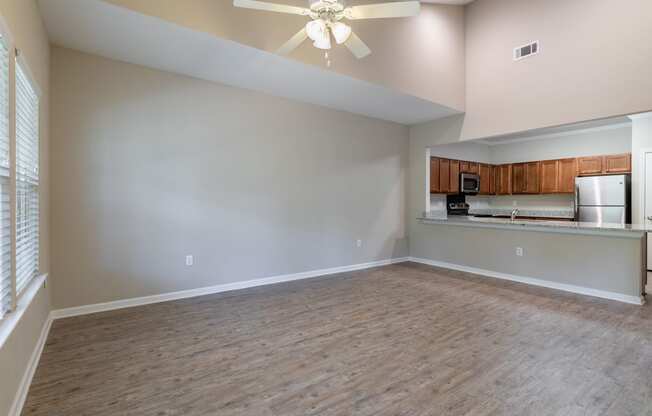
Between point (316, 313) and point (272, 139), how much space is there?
8.33ft

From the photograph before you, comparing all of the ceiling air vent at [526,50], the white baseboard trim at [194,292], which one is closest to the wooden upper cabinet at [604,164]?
the ceiling air vent at [526,50]

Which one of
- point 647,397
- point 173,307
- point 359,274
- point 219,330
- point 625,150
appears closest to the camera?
point 647,397

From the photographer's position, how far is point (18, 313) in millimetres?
1916

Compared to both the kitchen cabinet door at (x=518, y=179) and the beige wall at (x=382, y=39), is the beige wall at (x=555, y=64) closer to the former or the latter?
the beige wall at (x=382, y=39)

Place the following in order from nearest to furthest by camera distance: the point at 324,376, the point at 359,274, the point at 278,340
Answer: the point at 324,376, the point at 278,340, the point at 359,274

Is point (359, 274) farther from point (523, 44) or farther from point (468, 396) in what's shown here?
point (523, 44)

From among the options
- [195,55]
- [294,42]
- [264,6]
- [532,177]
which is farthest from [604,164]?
[195,55]

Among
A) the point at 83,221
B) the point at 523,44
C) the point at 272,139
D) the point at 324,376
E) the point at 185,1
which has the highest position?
the point at 523,44

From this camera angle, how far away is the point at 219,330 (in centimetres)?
307

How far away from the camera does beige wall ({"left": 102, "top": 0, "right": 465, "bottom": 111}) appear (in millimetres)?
2973

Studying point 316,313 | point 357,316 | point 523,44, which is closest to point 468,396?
point 357,316

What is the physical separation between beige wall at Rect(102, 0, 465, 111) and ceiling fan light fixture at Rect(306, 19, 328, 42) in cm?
76

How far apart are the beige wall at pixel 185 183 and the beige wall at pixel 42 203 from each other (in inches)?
10.9

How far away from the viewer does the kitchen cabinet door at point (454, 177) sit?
705cm
